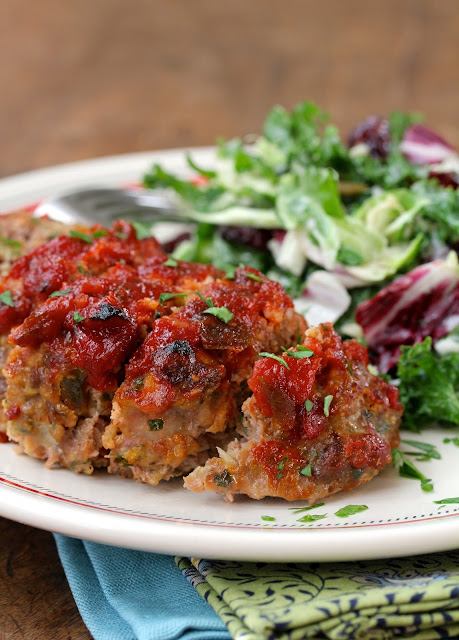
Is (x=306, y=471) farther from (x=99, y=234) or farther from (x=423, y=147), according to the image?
(x=423, y=147)

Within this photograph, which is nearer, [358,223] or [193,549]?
[193,549]

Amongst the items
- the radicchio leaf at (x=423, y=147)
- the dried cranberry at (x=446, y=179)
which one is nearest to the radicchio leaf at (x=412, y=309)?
the dried cranberry at (x=446, y=179)

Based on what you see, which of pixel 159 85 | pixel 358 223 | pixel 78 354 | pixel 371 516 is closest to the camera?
pixel 371 516

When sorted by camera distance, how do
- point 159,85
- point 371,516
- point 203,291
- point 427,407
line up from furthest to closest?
point 159,85 → point 427,407 → point 203,291 → point 371,516

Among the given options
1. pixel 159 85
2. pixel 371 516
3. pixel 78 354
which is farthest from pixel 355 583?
pixel 159 85

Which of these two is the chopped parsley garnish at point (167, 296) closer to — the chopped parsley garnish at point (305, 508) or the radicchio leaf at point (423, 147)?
the chopped parsley garnish at point (305, 508)

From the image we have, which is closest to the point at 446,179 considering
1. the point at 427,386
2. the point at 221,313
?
the point at 427,386

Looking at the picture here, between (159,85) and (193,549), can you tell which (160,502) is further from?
(159,85)
